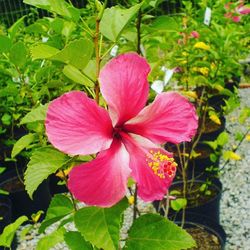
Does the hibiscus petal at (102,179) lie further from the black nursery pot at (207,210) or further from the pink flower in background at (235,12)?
the pink flower in background at (235,12)

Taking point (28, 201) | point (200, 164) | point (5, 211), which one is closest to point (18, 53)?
Answer: point (5, 211)

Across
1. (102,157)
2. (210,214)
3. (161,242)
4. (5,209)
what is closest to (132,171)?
(102,157)

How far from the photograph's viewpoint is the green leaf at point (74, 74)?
2.59 feet

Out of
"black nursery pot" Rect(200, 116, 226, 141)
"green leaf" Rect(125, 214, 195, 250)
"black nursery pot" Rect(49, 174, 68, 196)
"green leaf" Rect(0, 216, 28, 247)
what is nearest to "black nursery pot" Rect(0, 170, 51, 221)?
"black nursery pot" Rect(49, 174, 68, 196)

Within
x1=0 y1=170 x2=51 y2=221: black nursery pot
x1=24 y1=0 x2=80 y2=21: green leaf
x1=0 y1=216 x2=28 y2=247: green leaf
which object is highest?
x1=24 y1=0 x2=80 y2=21: green leaf

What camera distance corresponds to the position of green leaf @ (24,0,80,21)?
2.62 ft

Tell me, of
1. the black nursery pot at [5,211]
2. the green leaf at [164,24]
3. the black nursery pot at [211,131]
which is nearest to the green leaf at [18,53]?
the green leaf at [164,24]

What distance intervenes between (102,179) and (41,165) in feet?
0.51

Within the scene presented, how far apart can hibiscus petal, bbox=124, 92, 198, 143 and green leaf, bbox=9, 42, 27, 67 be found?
0.45 metres

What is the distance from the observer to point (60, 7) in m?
0.81

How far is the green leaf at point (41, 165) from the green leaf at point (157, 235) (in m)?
0.22

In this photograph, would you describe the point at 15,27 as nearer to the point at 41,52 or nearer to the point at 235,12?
the point at 41,52

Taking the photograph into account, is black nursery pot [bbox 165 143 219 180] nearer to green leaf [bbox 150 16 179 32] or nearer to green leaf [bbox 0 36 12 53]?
green leaf [bbox 150 16 179 32]

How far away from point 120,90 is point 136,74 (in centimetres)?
3
